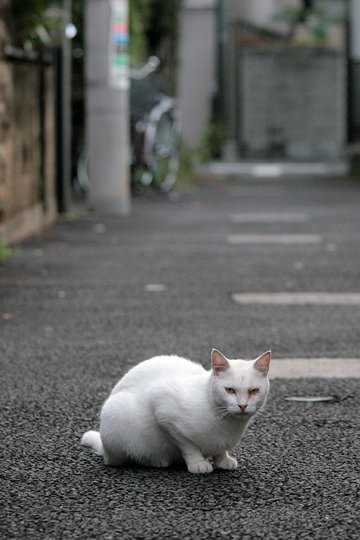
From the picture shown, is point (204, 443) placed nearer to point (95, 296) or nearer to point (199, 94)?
point (95, 296)

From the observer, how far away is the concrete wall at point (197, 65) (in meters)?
26.7

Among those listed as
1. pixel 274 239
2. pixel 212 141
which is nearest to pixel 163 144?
pixel 274 239

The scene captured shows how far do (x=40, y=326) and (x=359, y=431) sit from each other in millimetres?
2658

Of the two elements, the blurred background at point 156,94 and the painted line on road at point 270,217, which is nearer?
the blurred background at point 156,94

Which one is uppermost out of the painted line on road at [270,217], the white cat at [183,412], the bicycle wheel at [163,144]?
the bicycle wheel at [163,144]

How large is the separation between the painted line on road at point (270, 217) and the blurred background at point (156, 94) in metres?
1.27

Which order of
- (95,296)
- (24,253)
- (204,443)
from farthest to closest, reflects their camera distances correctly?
(24,253) < (95,296) < (204,443)

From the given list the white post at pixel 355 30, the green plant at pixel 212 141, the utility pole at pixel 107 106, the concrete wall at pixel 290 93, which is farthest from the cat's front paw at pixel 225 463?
the white post at pixel 355 30

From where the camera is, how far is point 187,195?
1789 centimetres

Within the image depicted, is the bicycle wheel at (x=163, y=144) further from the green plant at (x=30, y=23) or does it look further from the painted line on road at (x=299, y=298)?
the painted line on road at (x=299, y=298)

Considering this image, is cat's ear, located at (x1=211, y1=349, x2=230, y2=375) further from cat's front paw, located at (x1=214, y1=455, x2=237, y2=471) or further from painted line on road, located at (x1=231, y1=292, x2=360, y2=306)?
painted line on road, located at (x1=231, y1=292, x2=360, y2=306)

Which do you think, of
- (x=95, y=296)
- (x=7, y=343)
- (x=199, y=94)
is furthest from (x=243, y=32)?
(x=7, y=343)

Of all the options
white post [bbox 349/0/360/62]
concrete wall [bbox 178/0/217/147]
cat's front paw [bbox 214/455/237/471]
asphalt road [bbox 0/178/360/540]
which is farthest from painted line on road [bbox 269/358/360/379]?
white post [bbox 349/0/360/62]

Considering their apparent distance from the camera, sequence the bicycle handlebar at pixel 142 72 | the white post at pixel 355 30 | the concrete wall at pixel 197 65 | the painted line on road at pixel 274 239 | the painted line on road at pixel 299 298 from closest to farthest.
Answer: the painted line on road at pixel 299 298 → the painted line on road at pixel 274 239 → the bicycle handlebar at pixel 142 72 → the concrete wall at pixel 197 65 → the white post at pixel 355 30
